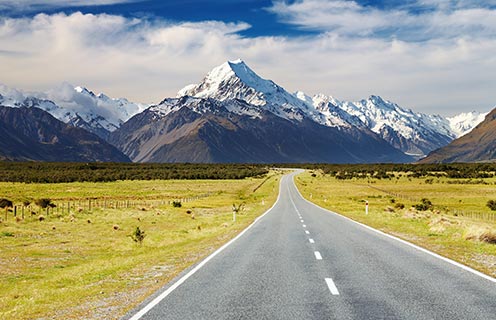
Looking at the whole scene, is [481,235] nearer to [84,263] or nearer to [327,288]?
[327,288]

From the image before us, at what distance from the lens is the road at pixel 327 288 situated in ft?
31.4

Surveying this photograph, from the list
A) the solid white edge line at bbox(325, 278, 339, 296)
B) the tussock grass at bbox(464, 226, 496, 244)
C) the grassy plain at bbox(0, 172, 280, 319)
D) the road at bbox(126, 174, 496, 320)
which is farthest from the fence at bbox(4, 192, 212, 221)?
the solid white edge line at bbox(325, 278, 339, 296)

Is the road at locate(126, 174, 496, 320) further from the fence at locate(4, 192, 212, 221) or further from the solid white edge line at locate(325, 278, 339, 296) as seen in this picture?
the fence at locate(4, 192, 212, 221)

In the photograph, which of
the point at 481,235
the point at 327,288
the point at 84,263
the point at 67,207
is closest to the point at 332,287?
the point at 327,288

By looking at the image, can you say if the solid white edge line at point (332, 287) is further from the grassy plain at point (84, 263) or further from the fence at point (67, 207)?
the fence at point (67, 207)

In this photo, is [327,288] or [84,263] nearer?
[327,288]

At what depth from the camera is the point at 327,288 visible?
11.8m

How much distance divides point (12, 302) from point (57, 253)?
47.8 ft

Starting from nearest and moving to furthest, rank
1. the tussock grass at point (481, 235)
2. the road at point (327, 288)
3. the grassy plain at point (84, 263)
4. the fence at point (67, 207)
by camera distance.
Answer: the road at point (327, 288)
the grassy plain at point (84, 263)
the tussock grass at point (481, 235)
the fence at point (67, 207)

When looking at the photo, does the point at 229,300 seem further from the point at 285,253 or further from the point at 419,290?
the point at 285,253

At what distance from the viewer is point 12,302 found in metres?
12.4

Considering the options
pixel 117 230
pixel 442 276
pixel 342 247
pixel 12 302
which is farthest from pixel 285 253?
pixel 117 230

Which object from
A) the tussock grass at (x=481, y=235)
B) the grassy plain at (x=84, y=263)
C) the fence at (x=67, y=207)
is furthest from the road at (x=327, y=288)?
the fence at (x=67, y=207)

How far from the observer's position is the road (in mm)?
9562
